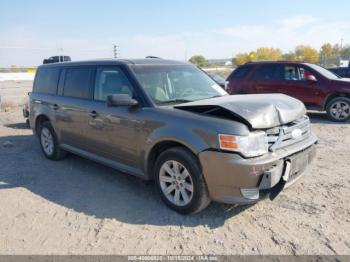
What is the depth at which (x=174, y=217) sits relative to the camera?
12.5 feet

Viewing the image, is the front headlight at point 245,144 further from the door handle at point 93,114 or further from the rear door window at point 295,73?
the rear door window at point 295,73

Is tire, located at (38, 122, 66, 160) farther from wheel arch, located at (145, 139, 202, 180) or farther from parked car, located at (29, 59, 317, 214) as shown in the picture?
wheel arch, located at (145, 139, 202, 180)

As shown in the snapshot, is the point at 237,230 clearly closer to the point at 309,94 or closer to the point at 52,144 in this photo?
the point at 52,144

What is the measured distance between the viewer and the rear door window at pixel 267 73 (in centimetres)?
1012

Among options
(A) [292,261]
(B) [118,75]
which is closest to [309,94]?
(B) [118,75]

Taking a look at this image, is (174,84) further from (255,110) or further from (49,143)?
(49,143)

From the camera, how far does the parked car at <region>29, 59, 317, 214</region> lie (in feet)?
11.1

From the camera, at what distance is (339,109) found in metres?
9.25

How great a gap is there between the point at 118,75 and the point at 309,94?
6.84m

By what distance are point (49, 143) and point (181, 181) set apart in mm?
3442

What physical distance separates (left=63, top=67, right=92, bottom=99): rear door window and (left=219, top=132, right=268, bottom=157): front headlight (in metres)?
→ 2.61

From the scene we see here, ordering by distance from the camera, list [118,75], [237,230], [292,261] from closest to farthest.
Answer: [292,261] < [237,230] < [118,75]

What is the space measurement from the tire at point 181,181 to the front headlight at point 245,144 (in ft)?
1.42

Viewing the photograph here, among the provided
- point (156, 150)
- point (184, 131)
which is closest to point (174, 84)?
point (156, 150)
